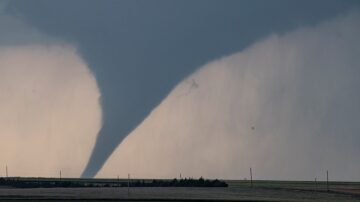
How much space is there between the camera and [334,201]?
120938mm

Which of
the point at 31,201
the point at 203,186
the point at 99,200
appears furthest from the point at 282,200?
the point at 203,186

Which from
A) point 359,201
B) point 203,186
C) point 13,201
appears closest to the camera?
point 13,201

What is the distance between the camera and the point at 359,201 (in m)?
119

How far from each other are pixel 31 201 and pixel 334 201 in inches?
1693

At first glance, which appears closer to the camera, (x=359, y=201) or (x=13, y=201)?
(x=13, y=201)

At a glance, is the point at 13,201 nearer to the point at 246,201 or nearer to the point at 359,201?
the point at 246,201

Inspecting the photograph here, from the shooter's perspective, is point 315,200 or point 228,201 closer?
point 228,201

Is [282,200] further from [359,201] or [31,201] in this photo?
[31,201]

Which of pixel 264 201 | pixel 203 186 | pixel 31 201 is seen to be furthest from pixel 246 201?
pixel 203 186

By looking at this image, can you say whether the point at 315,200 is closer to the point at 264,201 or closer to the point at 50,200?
the point at 264,201

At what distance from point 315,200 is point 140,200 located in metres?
26.8

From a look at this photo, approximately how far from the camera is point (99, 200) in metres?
116

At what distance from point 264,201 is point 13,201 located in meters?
34.8

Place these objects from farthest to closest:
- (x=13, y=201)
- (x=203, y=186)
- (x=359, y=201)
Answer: (x=203, y=186), (x=359, y=201), (x=13, y=201)
